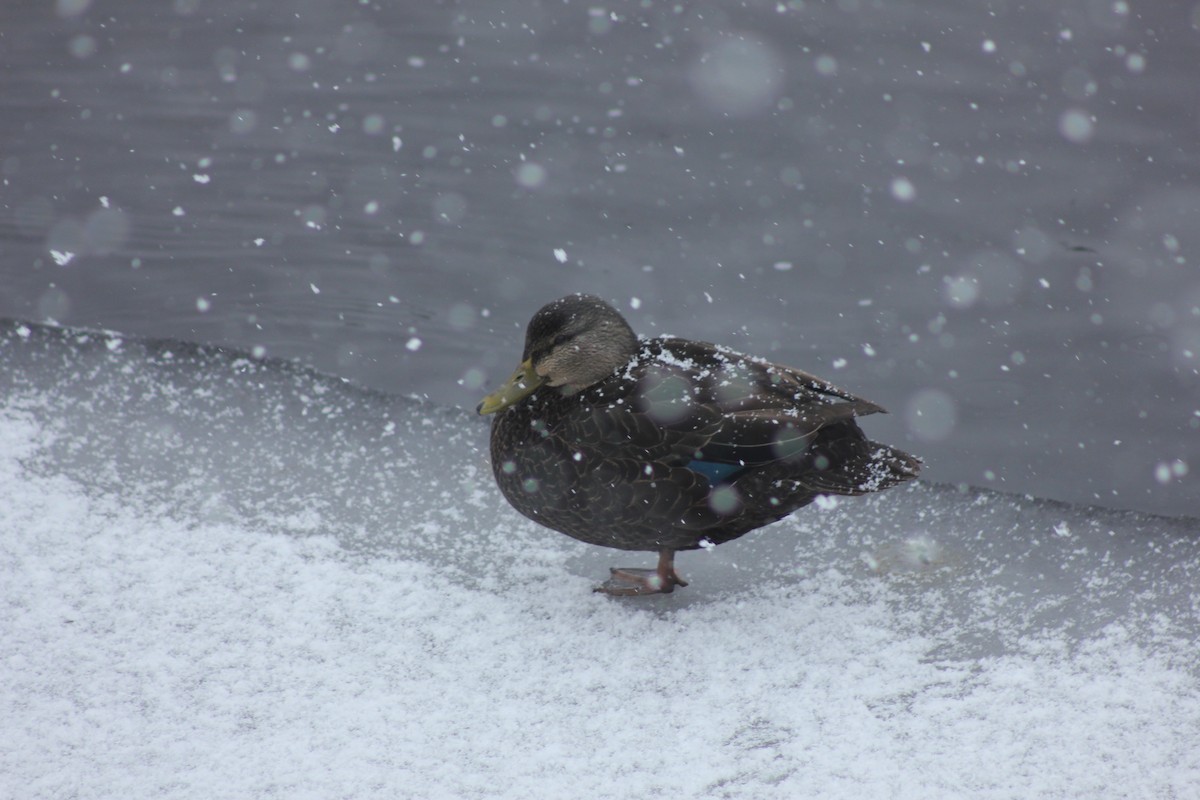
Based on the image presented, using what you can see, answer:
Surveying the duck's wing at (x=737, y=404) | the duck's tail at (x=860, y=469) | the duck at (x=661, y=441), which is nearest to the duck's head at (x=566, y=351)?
the duck at (x=661, y=441)

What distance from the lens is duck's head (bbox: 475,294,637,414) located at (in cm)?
295

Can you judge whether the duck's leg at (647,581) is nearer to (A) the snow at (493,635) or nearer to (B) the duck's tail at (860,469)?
(A) the snow at (493,635)

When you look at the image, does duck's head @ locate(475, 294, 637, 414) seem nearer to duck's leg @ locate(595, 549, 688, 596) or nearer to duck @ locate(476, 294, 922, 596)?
duck @ locate(476, 294, 922, 596)

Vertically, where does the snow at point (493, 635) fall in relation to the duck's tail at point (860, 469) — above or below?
below

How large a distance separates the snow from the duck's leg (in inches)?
1.7

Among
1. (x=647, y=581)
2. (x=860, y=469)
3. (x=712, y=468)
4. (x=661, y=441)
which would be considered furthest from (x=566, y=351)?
(x=860, y=469)

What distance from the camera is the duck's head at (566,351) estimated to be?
295cm

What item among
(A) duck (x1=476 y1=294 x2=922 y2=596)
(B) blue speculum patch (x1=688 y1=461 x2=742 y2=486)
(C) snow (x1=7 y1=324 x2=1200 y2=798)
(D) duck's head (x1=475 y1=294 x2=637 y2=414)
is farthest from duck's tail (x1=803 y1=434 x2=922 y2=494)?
(D) duck's head (x1=475 y1=294 x2=637 y2=414)

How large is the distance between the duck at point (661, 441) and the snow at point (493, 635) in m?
0.35

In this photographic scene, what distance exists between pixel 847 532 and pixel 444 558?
1345 millimetres

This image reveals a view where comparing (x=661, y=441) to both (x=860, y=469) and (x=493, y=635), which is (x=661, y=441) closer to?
(x=860, y=469)

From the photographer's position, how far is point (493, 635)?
111 inches

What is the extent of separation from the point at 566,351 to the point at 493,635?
0.82 metres

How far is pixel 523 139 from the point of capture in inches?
185
